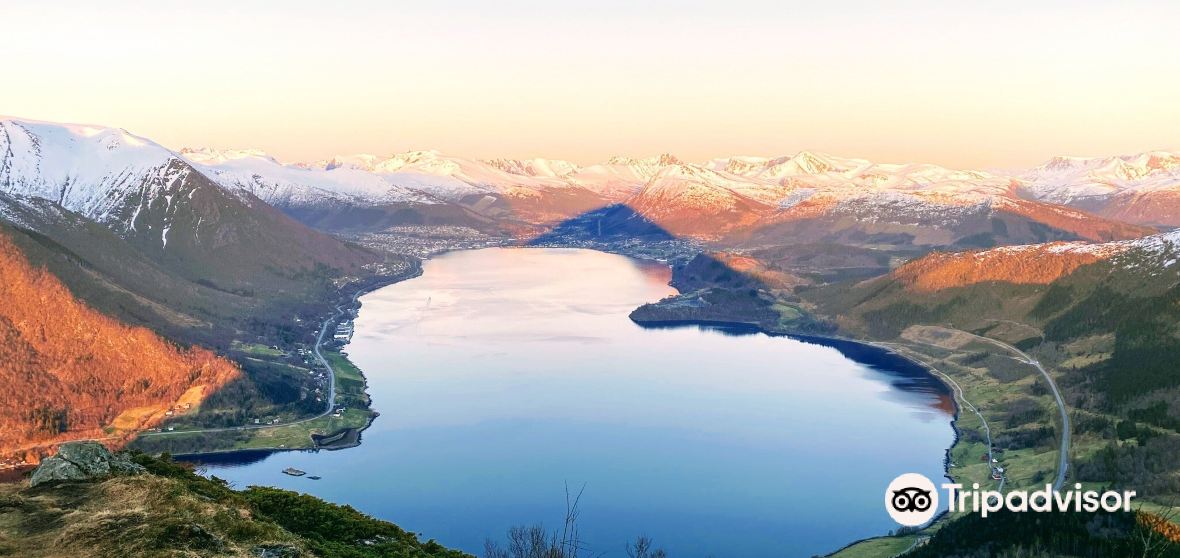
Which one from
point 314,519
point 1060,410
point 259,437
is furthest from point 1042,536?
point 259,437

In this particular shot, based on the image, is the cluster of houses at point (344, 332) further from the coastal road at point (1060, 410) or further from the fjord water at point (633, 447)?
the coastal road at point (1060, 410)

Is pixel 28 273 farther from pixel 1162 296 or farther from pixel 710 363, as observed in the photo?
pixel 1162 296

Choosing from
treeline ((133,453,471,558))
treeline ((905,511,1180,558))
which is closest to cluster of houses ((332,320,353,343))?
treeline ((905,511,1180,558))

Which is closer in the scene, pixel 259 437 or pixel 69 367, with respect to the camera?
pixel 259 437

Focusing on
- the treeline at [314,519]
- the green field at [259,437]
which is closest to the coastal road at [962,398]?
the treeline at [314,519]

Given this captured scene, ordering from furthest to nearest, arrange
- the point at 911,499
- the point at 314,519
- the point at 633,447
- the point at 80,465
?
the point at 633,447 < the point at 911,499 < the point at 314,519 < the point at 80,465

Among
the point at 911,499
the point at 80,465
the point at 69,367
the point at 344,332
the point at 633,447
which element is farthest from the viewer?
the point at 344,332

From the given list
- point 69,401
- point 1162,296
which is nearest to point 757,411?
point 1162,296

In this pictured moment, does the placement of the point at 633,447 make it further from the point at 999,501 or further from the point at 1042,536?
the point at 1042,536
